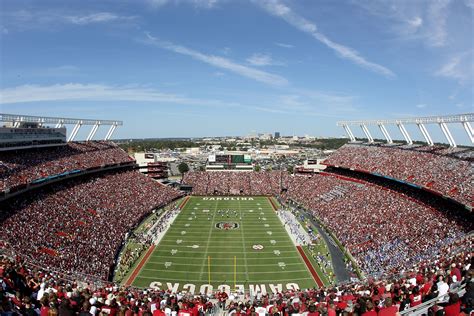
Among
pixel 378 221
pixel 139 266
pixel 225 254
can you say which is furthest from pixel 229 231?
pixel 378 221

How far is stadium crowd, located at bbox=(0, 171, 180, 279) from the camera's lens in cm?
2392

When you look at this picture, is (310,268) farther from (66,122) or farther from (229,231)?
(66,122)

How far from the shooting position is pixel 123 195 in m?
44.8

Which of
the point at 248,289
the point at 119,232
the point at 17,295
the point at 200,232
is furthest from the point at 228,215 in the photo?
the point at 17,295

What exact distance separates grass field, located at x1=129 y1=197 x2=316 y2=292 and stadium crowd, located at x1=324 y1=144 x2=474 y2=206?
574 inches

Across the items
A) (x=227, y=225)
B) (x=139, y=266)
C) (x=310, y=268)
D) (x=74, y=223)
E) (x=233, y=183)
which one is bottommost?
(x=139, y=266)

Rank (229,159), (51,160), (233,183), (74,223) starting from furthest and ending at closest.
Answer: (229,159)
(233,183)
(51,160)
(74,223)

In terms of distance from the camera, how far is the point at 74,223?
30.4m

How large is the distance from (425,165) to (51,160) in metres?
42.4

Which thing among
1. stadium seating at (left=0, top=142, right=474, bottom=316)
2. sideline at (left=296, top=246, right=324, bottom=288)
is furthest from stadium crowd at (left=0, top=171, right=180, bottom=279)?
sideline at (left=296, top=246, right=324, bottom=288)

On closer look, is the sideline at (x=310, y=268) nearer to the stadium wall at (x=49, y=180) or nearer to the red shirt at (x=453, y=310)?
the red shirt at (x=453, y=310)

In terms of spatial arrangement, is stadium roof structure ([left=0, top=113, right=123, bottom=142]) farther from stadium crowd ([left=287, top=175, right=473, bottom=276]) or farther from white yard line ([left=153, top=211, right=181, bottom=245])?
stadium crowd ([left=287, top=175, right=473, bottom=276])

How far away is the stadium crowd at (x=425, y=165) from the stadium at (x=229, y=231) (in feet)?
0.62

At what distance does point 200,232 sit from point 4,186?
1929 cm
